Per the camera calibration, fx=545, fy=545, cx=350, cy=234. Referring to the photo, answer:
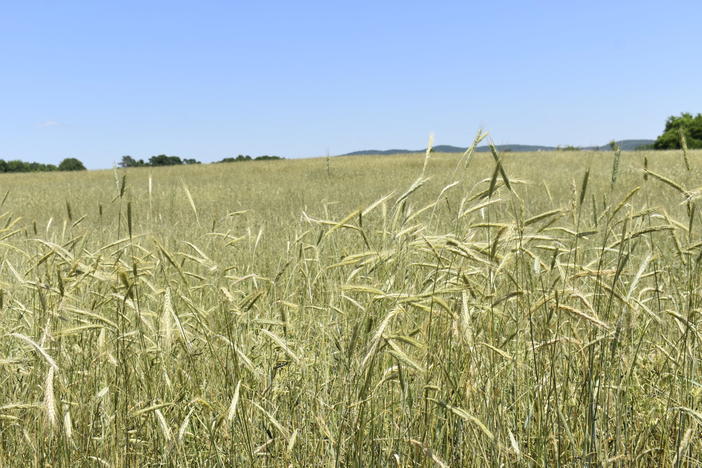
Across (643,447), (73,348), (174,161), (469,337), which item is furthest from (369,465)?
(174,161)

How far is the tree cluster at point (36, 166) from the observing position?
4647 centimetres

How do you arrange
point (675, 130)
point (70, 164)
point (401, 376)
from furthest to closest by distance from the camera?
point (675, 130), point (70, 164), point (401, 376)

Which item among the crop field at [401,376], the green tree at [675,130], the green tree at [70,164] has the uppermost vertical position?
the green tree at [675,130]

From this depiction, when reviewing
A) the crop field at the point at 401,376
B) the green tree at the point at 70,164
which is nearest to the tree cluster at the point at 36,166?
the green tree at the point at 70,164

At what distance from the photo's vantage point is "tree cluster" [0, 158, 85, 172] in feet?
152

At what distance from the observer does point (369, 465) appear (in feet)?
4.54

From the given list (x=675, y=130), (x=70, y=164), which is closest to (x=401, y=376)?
(x=70, y=164)

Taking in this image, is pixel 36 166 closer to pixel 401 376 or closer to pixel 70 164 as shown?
pixel 70 164

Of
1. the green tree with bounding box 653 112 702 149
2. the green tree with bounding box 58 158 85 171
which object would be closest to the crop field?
the green tree with bounding box 58 158 85 171

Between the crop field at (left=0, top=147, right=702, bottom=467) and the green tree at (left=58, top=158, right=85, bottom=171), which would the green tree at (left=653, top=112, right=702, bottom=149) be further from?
the crop field at (left=0, top=147, right=702, bottom=467)

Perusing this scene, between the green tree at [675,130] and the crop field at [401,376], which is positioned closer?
the crop field at [401,376]

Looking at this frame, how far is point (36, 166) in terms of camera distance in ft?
172

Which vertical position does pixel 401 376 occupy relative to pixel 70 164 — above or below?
below

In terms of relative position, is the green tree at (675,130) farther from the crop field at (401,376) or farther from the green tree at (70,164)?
the crop field at (401,376)
